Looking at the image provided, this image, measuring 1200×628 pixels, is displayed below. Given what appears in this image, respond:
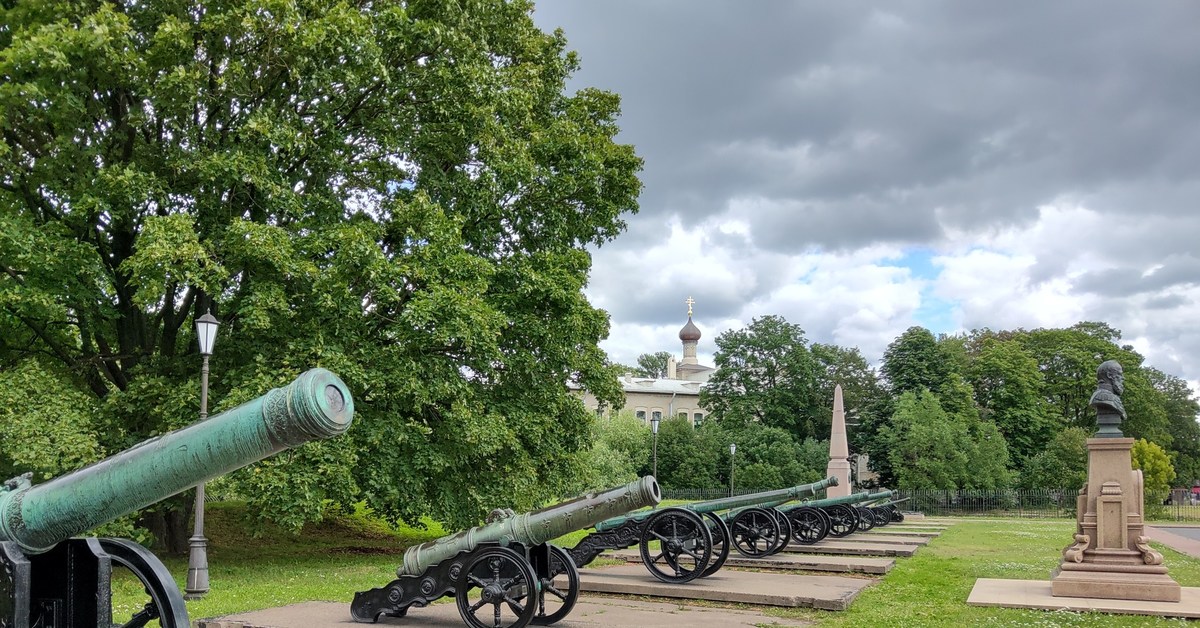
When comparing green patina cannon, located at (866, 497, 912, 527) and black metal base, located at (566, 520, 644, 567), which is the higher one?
black metal base, located at (566, 520, 644, 567)

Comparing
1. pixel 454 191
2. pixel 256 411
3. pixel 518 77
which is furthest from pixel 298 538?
pixel 256 411

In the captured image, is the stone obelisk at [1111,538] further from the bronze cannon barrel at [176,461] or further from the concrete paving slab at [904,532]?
the concrete paving slab at [904,532]

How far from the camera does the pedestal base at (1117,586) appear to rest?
32.9ft

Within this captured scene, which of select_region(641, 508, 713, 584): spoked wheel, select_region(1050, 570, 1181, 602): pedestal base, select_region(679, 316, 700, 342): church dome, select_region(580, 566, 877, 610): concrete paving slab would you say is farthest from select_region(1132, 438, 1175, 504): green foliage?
select_region(679, 316, 700, 342): church dome

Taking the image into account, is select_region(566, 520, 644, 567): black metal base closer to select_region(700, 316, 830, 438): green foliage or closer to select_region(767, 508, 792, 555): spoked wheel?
select_region(767, 508, 792, 555): spoked wheel

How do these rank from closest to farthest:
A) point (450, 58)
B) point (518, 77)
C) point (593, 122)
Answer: point (450, 58), point (518, 77), point (593, 122)

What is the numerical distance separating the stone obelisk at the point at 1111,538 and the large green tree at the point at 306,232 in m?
8.27

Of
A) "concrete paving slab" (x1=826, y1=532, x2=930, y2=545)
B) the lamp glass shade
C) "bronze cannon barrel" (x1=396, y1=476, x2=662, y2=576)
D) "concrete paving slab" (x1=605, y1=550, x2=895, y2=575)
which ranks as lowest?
"concrete paving slab" (x1=826, y1=532, x2=930, y2=545)

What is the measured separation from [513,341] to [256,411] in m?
13.0

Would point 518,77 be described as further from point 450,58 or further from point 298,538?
point 298,538

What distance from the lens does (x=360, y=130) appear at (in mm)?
16203

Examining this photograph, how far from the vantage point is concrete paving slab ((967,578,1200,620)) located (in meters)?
9.30

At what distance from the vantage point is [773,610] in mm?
9719

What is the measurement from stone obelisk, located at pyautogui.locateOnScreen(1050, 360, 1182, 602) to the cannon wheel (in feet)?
30.9
